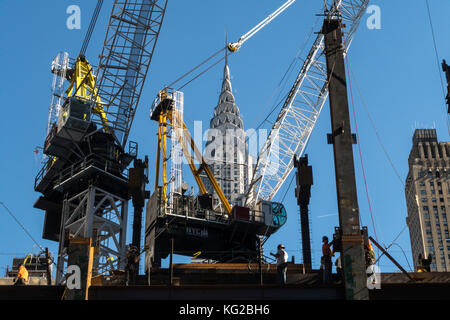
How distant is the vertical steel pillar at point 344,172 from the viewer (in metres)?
27.3

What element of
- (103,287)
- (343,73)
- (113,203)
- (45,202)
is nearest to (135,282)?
(103,287)

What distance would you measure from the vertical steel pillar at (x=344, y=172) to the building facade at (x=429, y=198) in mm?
131258

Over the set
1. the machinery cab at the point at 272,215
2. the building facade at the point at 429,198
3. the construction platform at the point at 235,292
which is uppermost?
the building facade at the point at 429,198

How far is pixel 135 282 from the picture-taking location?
30469mm

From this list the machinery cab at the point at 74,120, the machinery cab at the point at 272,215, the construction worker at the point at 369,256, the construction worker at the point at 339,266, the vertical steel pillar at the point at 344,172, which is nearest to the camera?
the vertical steel pillar at the point at 344,172

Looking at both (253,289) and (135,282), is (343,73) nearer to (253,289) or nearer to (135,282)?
(253,289)

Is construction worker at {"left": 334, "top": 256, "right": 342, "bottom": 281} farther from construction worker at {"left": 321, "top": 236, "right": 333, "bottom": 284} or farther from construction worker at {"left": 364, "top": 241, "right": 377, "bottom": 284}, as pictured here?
construction worker at {"left": 364, "top": 241, "right": 377, "bottom": 284}

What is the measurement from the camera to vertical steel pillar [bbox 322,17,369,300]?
27297mm

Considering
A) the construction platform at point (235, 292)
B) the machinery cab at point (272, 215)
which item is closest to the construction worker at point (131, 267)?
the construction platform at point (235, 292)

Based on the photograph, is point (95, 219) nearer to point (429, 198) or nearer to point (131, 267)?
point (131, 267)

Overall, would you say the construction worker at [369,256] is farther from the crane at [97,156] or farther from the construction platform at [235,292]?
the crane at [97,156]

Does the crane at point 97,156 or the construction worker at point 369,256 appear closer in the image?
the construction worker at point 369,256

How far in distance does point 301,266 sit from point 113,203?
30.2 m
